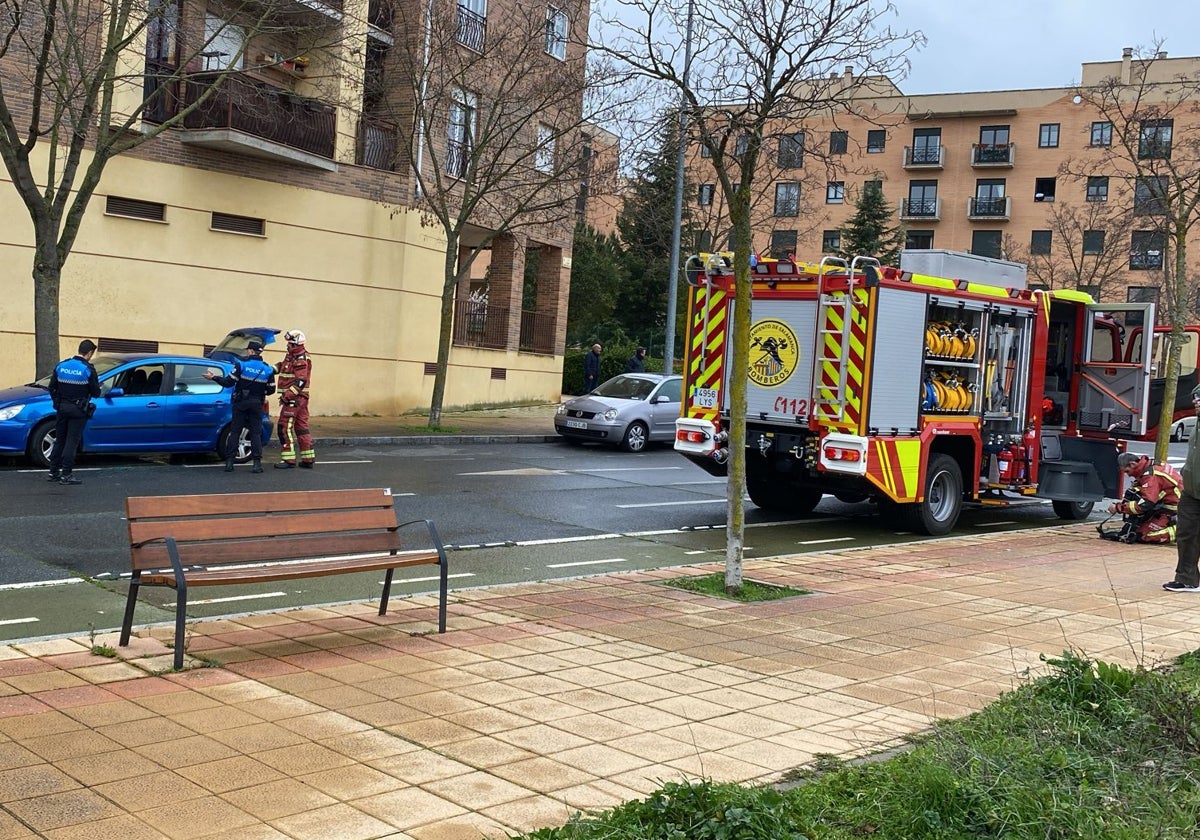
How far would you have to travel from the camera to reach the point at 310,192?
25.2 metres

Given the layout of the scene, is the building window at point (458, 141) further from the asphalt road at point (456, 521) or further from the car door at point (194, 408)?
the car door at point (194, 408)

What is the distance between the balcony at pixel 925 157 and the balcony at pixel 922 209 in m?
1.89

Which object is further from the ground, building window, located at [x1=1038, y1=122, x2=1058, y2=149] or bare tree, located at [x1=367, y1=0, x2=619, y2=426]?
building window, located at [x1=1038, y1=122, x2=1058, y2=149]

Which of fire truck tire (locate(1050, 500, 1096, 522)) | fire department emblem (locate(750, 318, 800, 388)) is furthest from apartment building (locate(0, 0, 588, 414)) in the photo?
fire truck tire (locate(1050, 500, 1096, 522))

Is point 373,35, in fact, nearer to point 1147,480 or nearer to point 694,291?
point 694,291

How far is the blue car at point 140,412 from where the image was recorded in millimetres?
14960

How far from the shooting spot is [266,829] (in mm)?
4117

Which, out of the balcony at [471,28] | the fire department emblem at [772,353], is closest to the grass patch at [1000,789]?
the fire department emblem at [772,353]

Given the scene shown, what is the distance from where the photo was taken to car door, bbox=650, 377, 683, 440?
22.8 m

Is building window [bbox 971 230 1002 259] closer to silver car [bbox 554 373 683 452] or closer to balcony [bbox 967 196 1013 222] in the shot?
balcony [bbox 967 196 1013 222]

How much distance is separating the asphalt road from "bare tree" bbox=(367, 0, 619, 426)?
226 inches

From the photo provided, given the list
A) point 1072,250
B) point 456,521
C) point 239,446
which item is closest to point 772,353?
point 456,521

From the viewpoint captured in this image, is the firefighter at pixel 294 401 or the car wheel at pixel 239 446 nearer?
the firefighter at pixel 294 401

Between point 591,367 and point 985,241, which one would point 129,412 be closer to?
point 591,367
